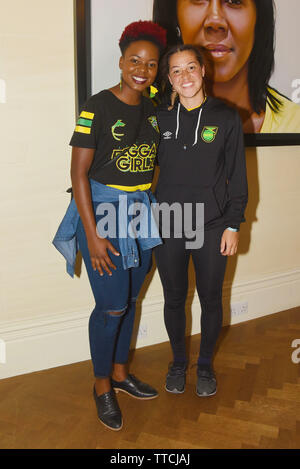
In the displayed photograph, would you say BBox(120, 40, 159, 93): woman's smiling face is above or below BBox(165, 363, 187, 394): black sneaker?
above

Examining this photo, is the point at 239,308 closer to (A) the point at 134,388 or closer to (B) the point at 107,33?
(A) the point at 134,388

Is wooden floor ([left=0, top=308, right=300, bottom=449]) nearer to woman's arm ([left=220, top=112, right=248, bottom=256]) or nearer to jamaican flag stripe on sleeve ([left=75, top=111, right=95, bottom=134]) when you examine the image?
woman's arm ([left=220, top=112, right=248, bottom=256])

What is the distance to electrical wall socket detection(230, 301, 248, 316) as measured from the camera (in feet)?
10.1

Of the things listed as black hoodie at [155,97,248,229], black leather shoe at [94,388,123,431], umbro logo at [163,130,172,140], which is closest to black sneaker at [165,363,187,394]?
black leather shoe at [94,388,123,431]

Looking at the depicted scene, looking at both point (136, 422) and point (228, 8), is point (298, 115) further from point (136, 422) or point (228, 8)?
point (136, 422)

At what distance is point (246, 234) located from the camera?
309 centimetres

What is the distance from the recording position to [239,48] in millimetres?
2785

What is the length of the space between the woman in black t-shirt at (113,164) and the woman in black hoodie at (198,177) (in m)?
0.11

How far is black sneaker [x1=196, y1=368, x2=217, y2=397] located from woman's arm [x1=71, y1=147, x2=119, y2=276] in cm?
80

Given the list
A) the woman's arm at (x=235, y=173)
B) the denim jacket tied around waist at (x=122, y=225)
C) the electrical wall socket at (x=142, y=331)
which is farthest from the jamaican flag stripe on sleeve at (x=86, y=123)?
the electrical wall socket at (x=142, y=331)

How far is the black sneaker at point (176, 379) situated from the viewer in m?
2.25

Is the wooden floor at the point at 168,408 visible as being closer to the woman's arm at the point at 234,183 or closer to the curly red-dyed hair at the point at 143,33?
the woman's arm at the point at 234,183

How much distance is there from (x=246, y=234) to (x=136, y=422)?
5.02 ft
